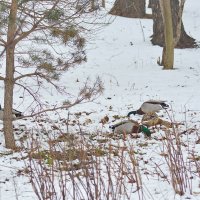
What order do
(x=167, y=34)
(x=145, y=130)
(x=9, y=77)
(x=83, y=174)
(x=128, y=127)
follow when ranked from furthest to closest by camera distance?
1. (x=167, y=34)
2. (x=128, y=127)
3. (x=145, y=130)
4. (x=9, y=77)
5. (x=83, y=174)

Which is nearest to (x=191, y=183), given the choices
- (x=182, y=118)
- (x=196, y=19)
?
(x=182, y=118)

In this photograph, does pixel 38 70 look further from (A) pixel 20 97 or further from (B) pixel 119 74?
(B) pixel 119 74

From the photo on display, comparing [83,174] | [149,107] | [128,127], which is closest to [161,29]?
[149,107]

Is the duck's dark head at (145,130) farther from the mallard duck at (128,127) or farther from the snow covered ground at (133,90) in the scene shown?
the snow covered ground at (133,90)

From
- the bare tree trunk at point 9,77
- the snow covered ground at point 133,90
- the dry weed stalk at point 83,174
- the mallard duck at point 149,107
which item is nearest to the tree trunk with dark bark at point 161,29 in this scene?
the snow covered ground at point 133,90

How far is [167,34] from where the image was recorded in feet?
46.2

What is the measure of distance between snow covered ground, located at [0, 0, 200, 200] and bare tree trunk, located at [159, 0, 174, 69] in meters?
0.32

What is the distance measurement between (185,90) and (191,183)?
24.0 feet

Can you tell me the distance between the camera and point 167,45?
14188 mm

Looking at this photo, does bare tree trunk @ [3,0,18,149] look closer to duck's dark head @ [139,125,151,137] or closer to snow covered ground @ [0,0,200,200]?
snow covered ground @ [0,0,200,200]

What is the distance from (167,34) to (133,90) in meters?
2.83

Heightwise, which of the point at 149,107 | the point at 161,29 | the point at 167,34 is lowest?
the point at 149,107

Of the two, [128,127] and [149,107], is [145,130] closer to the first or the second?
[128,127]

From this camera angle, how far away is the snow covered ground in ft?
17.3
